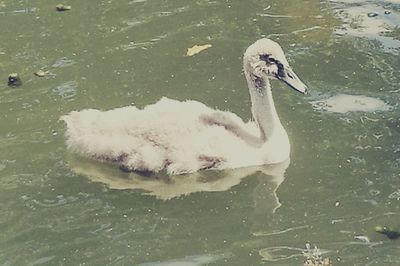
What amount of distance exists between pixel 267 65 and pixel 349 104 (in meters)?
0.68

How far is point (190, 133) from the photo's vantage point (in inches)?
225

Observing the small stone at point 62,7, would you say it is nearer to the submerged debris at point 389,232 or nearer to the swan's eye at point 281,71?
the swan's eye at point 281,71

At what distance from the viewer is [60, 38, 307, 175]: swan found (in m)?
5.68

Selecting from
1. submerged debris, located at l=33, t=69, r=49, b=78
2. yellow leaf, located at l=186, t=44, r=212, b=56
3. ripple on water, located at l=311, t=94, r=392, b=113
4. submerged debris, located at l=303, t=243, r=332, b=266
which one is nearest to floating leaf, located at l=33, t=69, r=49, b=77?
submerged debris, located at l=33, t=69, r=49, b=78

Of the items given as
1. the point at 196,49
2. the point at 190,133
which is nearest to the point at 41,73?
the point at 196,49

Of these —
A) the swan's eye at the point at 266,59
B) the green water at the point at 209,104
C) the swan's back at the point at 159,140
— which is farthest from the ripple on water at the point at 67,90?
the swan's eye at the point at 266,59

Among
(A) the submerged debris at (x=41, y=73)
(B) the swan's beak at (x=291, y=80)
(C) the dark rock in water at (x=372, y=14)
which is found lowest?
(C) the dark rock in water at (x=372, y=14)

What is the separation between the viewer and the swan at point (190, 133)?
5680mm

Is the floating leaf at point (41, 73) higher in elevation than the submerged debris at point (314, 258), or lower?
lower

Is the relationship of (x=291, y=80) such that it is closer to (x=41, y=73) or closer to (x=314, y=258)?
(x=314, y=258)

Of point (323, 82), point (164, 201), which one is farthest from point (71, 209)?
point (323, 82)

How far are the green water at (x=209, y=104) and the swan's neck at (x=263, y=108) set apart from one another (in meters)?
0.19

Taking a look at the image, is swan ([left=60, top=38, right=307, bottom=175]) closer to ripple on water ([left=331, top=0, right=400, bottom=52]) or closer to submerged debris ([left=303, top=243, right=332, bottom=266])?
submerged debris ([left=303, top=243, right=332, bottom=266])

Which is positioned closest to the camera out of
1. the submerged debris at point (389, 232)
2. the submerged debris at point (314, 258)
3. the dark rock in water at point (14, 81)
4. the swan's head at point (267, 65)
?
the submerged debris at point (314, 258)
